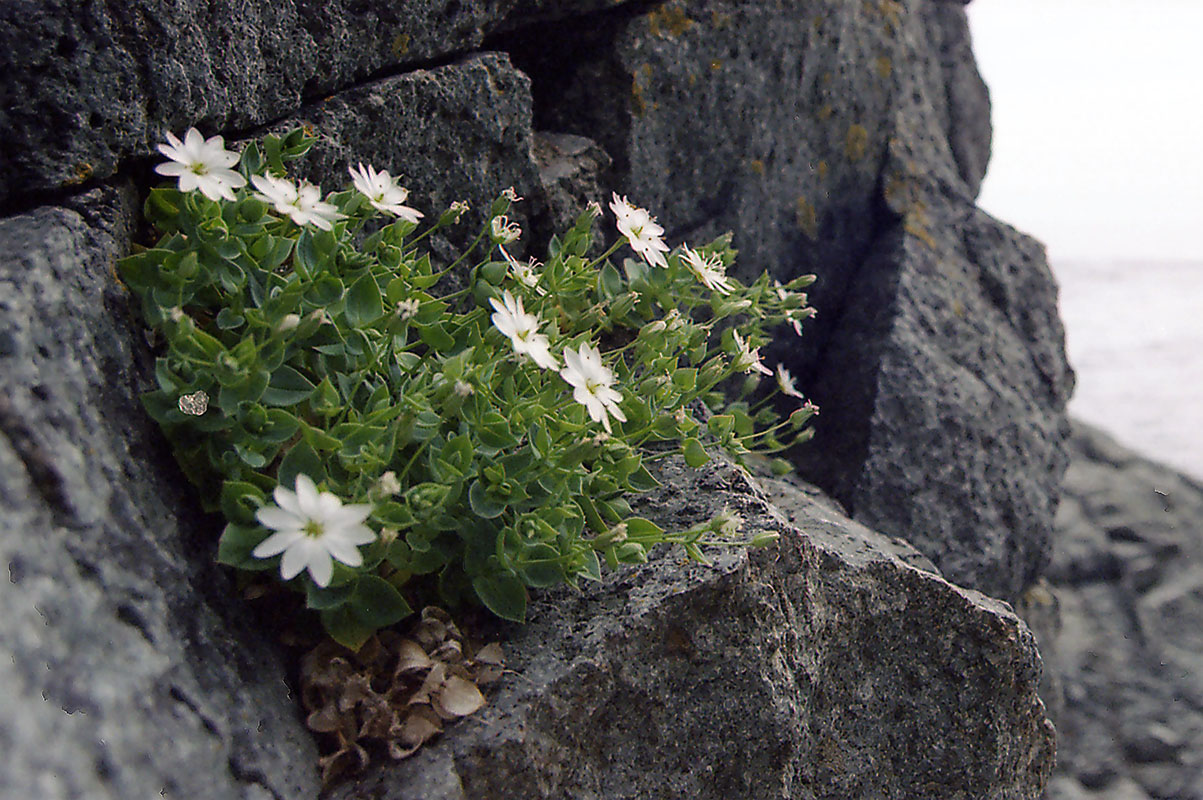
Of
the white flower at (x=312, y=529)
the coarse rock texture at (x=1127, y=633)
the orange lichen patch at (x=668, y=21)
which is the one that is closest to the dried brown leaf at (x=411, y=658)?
the white flower at (x=312, y=529)

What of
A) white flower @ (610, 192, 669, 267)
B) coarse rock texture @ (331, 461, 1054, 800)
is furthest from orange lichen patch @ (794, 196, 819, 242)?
white flower @ (610, 192, 669, 267)

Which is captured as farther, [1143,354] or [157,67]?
[1143,354]

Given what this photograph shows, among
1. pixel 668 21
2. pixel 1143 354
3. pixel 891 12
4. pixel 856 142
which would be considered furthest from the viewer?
pixel 1143 354

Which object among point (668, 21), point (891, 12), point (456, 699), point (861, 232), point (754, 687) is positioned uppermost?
point (891, 12)

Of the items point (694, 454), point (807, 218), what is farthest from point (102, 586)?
point (807, 218)

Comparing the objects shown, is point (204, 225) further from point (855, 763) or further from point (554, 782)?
point (855, 763)

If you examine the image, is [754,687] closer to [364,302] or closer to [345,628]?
[345,628]
